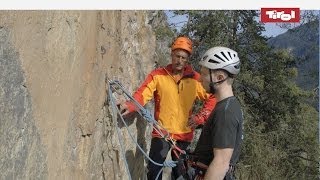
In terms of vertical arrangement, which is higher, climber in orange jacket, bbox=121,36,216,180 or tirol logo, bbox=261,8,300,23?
tirol logo, bbox=261,8,300,23

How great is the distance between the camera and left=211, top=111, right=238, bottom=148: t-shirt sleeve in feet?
9.00

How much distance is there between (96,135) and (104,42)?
0.70 meters

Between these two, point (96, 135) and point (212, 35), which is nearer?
point (96, 135)

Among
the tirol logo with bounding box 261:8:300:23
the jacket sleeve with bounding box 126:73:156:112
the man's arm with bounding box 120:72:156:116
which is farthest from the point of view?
the tirol logo with bounding box 261:8:300:23

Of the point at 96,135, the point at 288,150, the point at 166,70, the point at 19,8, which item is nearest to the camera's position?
the point at 19,8

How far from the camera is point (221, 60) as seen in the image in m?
3.03

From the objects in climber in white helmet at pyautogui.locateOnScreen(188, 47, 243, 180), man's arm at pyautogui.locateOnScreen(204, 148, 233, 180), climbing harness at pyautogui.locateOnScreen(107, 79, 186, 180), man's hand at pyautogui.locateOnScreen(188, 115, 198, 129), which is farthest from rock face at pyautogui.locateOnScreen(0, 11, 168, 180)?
man's arm at pyautogui.locateOnScreen(204, 148, 233, 180)

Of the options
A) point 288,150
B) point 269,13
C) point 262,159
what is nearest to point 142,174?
point 269,13

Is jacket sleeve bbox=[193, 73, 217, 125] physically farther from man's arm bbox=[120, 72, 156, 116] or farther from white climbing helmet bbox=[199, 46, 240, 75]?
white climbing helmet bbox=[199, 46, 240, 75]

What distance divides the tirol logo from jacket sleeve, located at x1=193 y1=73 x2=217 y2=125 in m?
0.97

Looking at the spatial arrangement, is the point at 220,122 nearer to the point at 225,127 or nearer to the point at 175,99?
the point at 225,127

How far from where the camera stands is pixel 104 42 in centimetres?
374

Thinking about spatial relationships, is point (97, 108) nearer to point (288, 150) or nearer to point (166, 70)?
point (166, 70)

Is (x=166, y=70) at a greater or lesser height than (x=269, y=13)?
lesser
